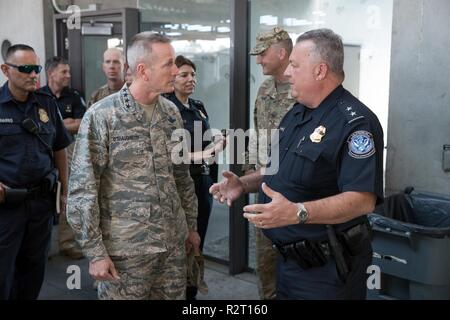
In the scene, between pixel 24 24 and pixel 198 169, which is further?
pixel 24 24

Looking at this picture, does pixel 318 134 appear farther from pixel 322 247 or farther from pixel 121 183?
pixel 121 183

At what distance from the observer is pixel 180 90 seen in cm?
345

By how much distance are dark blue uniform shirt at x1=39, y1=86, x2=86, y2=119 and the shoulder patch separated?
2981mm

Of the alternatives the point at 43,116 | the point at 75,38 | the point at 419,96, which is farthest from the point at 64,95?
the point at 419,96

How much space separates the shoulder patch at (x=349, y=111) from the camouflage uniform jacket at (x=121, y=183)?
835mm

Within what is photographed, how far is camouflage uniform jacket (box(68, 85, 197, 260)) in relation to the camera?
2139 mm

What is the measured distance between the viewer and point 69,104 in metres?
4.46

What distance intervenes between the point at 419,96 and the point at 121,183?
6.29 feet

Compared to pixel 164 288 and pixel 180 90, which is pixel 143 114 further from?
pixel 180 90

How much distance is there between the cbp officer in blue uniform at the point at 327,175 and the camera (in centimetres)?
189

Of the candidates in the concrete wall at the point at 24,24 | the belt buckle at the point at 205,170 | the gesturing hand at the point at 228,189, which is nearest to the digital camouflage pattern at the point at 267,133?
the belt buckle at the point at 205,170

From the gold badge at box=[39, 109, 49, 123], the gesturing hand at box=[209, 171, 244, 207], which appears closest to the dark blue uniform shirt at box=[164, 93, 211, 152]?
the gold badge at box=[39, 109, 49, 123]

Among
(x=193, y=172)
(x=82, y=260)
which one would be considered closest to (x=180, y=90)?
(x=193, y=172)
